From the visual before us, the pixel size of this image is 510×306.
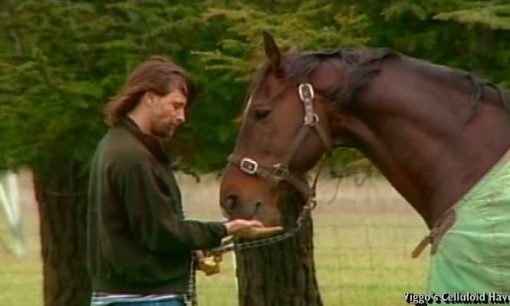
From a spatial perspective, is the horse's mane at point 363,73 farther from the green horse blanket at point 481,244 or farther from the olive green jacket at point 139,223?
the olive green jacket at point 139,223

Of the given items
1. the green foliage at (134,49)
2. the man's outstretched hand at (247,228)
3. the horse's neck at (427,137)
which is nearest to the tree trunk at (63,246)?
the green foliage at (134,49)

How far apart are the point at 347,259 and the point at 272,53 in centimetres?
1070

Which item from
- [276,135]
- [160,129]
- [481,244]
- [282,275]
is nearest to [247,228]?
[276,135]

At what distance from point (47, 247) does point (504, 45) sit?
471cm

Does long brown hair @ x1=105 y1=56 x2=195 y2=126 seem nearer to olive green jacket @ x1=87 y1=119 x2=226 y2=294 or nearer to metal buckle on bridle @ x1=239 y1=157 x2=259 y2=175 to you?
olive green jacket @ x1=87 y1=119 x2=226 y2=294

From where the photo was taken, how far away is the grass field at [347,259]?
541 inches

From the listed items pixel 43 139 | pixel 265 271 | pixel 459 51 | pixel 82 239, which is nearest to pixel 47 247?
pixel 82 239

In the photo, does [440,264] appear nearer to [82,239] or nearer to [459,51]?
[459,51]

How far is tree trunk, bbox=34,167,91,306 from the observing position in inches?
427

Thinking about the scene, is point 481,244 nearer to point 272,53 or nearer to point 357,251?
point 272,53

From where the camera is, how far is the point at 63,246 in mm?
11070

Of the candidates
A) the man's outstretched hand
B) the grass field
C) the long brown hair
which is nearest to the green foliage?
the grass field

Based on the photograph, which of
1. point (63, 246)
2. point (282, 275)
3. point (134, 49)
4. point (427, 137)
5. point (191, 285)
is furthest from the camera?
point (63, 246)

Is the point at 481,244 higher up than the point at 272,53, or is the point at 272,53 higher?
the point at 272,53
